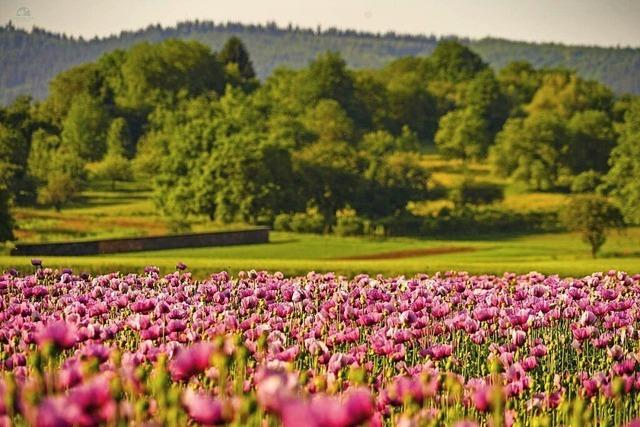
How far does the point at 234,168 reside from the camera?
83875 millimetres

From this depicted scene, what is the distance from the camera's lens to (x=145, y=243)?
52.2 meters

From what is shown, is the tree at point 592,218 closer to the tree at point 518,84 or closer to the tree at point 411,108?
the tree at point 411,108

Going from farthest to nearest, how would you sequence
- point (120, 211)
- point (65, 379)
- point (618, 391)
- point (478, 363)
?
point (120, 211)
point (478, 363)
point (618, 391)
point (65, 379)

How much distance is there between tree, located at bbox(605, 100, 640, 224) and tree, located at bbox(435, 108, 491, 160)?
1103 inches

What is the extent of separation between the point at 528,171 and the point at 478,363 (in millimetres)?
99278

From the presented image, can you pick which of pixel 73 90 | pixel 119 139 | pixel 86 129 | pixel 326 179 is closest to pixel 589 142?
pixel 326 179

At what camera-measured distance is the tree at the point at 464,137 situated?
5005 inches

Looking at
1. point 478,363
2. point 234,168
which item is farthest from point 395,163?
point 478,363

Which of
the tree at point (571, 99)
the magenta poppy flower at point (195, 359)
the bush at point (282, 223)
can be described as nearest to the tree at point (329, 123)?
the tree at point (571, 99)

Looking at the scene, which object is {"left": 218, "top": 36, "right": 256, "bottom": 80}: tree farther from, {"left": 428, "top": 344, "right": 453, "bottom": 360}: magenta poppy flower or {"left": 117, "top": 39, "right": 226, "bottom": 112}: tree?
{"left": 428, "top": 344, "right": 453, "bottom": 360}: magenta poppy flower

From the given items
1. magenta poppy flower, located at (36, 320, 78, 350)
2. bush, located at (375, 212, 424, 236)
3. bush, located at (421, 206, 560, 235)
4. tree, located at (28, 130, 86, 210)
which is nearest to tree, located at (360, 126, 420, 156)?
bush, located at (421, 206, 560, 235)

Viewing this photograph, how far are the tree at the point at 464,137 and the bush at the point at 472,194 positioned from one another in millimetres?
24255

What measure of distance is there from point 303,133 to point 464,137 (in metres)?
23.2

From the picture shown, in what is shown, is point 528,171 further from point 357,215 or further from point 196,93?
point 196,93
